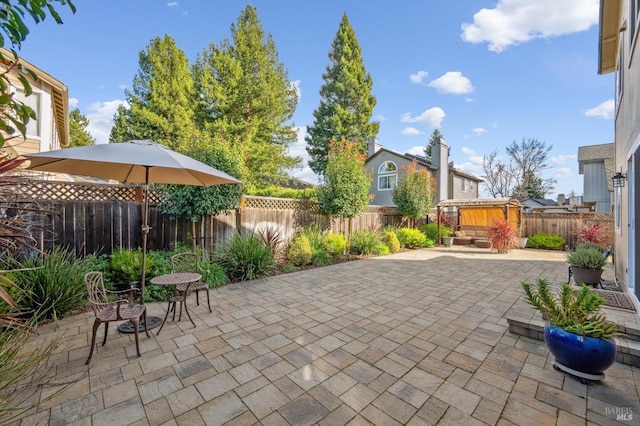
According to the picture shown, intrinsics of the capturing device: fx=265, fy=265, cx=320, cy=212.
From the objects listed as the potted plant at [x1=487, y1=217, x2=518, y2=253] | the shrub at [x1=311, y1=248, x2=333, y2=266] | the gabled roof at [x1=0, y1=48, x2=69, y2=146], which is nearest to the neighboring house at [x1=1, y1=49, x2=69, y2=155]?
the gabled roof at [x1=0, y1=48, x2=69, y2=146]

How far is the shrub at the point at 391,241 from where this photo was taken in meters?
10.2

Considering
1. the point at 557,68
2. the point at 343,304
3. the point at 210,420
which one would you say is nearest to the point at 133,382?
the point at 210,420

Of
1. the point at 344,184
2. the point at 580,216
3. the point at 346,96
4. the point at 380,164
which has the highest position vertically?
the point at 346,96

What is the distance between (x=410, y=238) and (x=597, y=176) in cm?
1400

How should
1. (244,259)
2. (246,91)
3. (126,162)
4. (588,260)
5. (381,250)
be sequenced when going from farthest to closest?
1. (246,91)
2. (381,250)
3. (244,259)
4. (588,260)
5. (126,162)

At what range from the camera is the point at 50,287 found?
3.65m

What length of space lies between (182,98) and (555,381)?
19.8m

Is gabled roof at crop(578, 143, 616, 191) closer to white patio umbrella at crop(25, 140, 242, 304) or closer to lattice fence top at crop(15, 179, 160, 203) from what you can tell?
white patio umbrella at crop(25, 140, 242, 304)

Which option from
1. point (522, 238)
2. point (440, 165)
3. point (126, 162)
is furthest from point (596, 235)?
point (126, 162)

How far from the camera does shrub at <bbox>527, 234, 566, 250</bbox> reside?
11.1 meters

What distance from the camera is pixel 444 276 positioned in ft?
20.8

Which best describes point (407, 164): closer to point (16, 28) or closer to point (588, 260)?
point (588, 260)

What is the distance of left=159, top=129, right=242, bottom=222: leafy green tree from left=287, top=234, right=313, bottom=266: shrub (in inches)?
80.4

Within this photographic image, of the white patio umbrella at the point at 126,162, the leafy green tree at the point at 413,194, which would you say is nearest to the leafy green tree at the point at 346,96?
the leafy green tree at the point at 413,194
